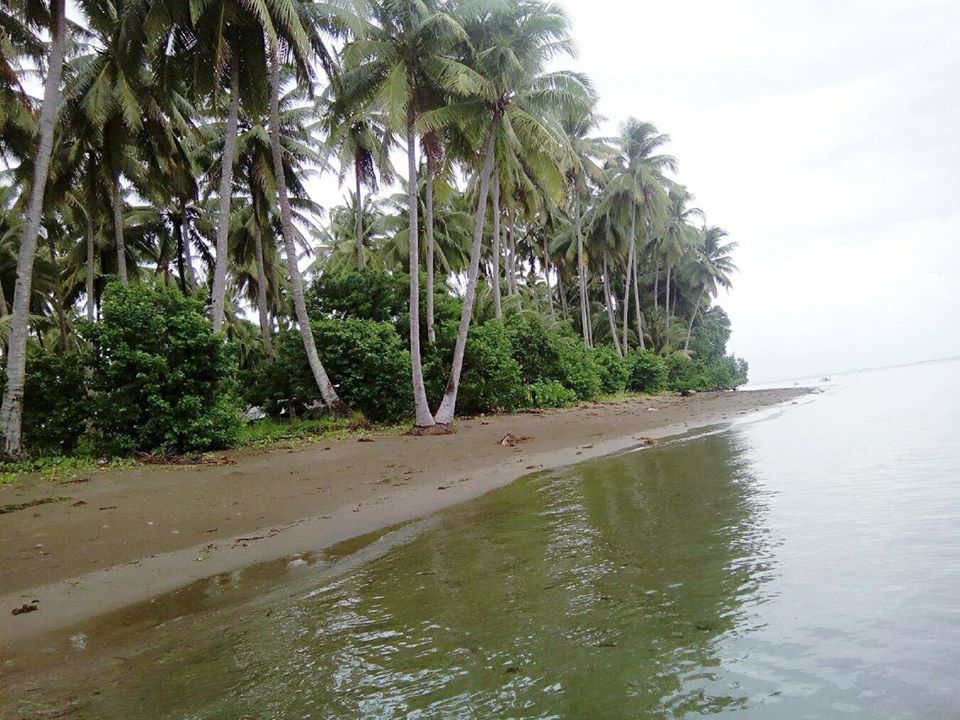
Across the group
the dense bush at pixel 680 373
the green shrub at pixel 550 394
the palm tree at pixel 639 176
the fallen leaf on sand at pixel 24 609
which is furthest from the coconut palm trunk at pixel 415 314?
the dense bush at pixel 680 373

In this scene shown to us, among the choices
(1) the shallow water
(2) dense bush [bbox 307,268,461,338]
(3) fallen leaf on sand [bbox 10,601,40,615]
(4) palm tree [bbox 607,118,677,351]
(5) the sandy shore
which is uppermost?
(4) palm tree [bbox 607,118,677,351]

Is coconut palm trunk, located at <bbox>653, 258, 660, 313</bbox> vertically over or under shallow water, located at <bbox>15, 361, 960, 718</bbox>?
over

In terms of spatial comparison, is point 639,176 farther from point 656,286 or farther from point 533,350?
point 533,350

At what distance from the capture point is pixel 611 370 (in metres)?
27.0

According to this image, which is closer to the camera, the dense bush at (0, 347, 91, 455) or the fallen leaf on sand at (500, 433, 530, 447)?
the dense bush at (0, 347, 91, 455)

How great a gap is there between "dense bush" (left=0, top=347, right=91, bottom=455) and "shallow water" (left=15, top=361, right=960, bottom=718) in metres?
8.15

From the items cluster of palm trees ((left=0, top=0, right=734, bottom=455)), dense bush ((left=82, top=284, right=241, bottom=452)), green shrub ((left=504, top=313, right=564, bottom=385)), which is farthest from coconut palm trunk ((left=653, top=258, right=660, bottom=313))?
dense bush ((left=82, top=284, right=241, bottom=452))

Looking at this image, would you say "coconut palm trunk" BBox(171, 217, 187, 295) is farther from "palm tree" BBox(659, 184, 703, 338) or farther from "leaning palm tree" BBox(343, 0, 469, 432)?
"palm tree" BBox(659, 184, 703, 338)

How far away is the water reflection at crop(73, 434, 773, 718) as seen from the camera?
239 cm

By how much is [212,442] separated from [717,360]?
37.5 metres

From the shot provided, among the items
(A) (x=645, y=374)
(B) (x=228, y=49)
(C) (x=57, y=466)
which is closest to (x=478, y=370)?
(B) (x=228, y=49)

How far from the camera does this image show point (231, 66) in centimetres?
1370

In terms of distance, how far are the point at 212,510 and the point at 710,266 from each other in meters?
38.7

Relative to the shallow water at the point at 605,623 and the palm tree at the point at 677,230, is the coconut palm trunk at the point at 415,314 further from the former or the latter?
the palm tree at the point at 677,230
